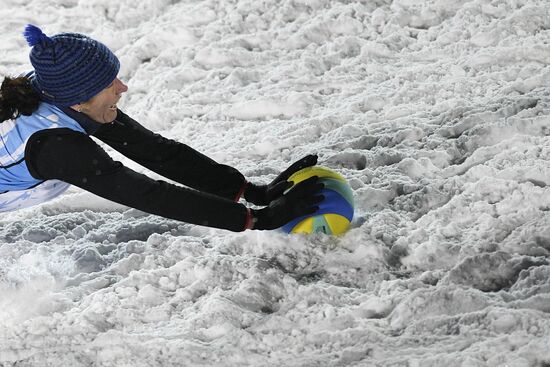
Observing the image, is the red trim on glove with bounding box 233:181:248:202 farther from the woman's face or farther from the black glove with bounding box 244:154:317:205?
the woman's face

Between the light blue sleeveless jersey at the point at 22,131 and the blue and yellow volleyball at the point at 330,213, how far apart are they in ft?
3.25

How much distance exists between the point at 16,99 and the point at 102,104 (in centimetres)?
32

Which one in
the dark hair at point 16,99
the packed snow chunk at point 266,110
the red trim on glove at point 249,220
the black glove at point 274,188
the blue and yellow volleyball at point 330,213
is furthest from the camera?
the packed snow chunk at point 266,110

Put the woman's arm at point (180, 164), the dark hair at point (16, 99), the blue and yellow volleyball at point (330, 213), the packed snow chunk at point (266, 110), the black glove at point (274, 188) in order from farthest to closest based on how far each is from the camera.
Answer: the packed snow chunk at point (266, 110) → the woman's arm at point (180, 164) → the black glove at point (274, 188) → the blue and yellow volleyball at point (330, 213) → the dark hair at point (16, 99)

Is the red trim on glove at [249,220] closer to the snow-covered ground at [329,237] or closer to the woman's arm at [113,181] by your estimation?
the woman's arm at [113,181]

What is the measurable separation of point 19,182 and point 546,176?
2329 millimetres

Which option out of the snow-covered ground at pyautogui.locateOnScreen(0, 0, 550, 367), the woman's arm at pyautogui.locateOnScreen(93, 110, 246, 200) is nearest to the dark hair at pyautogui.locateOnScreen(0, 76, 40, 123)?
the woman's arm at pyautogui.locateOnScreen(93, 110, 246, 200)

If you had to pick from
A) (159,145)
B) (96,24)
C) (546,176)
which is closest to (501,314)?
(546,176)

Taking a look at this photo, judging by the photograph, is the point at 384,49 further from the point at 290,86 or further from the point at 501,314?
the point at 501,314

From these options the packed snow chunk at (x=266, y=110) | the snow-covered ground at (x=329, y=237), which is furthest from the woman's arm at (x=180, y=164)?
the packed snow chunk at (x=266, y=110)

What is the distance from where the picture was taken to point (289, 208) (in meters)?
2.73

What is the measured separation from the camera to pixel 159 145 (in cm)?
315

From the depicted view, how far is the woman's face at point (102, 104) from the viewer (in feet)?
8.38

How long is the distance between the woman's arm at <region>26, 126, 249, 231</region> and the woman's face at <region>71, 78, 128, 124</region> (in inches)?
6.2
